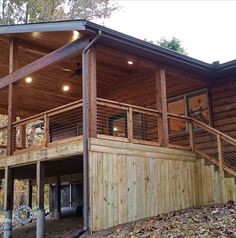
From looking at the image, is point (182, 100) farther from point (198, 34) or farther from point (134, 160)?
point (198, 34)

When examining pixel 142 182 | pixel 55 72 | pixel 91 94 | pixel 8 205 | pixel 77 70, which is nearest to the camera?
pixel 91 94

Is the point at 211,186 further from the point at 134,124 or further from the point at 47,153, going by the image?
the point at 47,153

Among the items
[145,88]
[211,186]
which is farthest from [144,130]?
[211,186]

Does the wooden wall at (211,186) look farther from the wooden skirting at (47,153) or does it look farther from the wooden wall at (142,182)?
the wooden skirting at (47,153)

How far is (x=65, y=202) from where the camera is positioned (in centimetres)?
1714

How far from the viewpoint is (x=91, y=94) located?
8742 millimetres

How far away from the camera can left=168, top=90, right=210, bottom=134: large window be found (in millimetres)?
12156

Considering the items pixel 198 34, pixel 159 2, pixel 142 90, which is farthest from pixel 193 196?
pixel 198 34

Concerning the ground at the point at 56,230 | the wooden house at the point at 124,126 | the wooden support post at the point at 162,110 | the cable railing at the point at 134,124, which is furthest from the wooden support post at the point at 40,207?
the wooden support post at the point at 162,110

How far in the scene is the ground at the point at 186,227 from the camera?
6.43 metres

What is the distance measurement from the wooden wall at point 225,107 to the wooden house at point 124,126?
3cm

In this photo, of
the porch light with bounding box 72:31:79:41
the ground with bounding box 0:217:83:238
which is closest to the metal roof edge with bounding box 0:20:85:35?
the porch light with bounding box 72:31:79:41

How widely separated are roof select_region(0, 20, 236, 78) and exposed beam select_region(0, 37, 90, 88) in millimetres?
438

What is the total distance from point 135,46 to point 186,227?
177 inches
